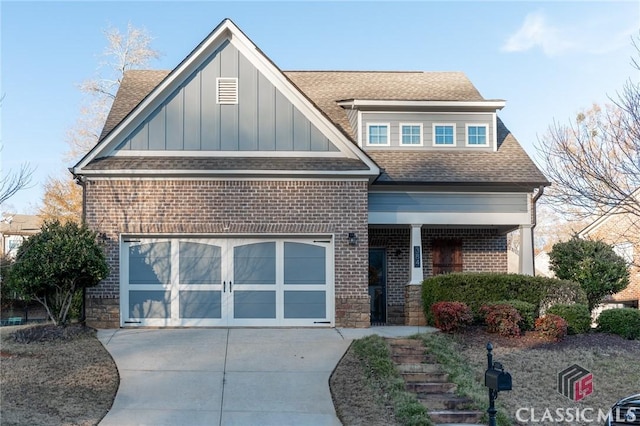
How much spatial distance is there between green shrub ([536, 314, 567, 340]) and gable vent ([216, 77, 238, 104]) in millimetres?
8404

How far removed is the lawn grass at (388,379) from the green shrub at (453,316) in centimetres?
163

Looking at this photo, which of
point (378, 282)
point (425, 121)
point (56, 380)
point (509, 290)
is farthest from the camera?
point (378, 282)

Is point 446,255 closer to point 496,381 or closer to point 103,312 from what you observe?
point 103,312

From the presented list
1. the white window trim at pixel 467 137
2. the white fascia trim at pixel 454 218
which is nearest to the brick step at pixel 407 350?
Answer: the white fascia trim at pixel 454 218

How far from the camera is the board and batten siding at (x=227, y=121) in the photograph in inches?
685

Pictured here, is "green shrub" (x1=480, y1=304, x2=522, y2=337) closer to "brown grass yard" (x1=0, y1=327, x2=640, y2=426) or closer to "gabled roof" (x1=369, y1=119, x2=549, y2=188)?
"brown grass yard" (x1=0, y1=327, x2=640, y2=426)

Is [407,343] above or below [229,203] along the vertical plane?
below

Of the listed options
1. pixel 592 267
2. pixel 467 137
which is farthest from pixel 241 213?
pixel 592 267

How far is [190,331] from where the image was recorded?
1652 centimetres

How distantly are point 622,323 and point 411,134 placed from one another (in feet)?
24.7

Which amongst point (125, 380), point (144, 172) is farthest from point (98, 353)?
point (144, 172)

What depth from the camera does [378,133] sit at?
20.4m

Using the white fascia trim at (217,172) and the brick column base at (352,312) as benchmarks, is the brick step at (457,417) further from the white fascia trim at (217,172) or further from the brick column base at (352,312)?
the white fascia trim at (217,172)

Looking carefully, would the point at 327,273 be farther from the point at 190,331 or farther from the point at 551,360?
the point at 551,360
